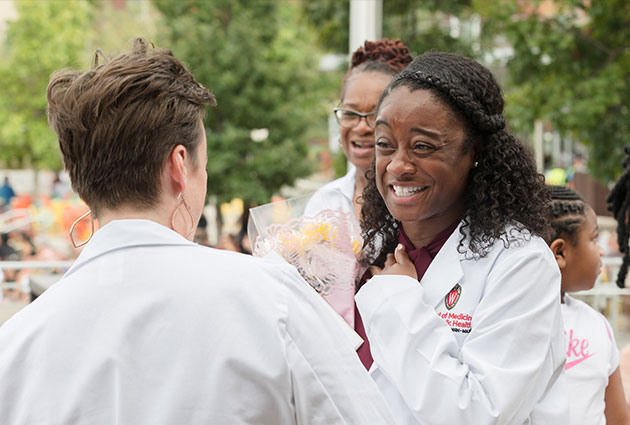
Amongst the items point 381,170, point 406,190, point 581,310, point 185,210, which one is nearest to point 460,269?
point 406,190

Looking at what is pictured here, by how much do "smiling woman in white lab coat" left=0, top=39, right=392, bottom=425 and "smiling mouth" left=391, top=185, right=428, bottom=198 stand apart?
2.09ft

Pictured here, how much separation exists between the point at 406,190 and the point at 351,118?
4.73 feet

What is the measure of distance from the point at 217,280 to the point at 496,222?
2.94 ft

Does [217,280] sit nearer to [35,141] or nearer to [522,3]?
[522,3]

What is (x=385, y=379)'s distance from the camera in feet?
6.33

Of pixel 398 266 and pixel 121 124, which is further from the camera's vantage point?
pixel 398 266

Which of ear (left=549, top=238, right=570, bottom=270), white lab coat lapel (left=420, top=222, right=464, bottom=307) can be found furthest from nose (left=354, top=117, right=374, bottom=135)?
white lab coat lapel (left=420, top=222, right=464, bottom=307)

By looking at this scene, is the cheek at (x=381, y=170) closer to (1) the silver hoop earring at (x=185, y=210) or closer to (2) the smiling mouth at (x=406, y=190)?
(2) the smiling mouth at (x=406, y=190)

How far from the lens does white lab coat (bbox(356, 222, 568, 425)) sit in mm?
1719

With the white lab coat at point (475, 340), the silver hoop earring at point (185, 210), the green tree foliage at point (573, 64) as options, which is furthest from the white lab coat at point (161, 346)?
the green tree foliage at point (573, 64)

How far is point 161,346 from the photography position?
4.47 ft

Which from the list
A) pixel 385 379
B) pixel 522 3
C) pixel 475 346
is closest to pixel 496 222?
pixel 475 346

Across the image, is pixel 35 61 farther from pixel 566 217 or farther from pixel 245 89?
pixel 566 217

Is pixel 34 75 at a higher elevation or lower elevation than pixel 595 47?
lower
